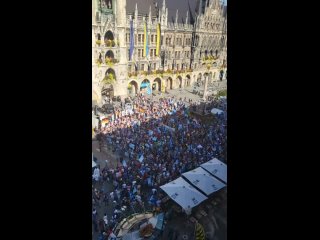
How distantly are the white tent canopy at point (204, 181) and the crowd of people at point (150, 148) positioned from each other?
249 mm

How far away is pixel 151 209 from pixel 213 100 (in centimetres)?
442

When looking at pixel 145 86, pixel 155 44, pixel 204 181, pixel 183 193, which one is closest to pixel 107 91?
pixel 145 86

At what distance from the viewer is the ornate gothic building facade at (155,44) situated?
927cm

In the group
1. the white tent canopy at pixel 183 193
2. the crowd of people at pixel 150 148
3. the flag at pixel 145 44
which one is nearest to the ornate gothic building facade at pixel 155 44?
the flag at pixel 145 44

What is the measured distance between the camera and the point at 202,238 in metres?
11.0

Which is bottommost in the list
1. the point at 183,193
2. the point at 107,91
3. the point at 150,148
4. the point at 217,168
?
the point at 183,193

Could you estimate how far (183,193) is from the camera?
10844 mm

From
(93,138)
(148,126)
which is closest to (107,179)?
(93,138)

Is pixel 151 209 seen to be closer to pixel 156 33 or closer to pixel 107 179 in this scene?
pixel 107 179

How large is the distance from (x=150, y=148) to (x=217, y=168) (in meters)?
2.81

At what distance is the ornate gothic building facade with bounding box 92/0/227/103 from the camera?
9273 millimetres

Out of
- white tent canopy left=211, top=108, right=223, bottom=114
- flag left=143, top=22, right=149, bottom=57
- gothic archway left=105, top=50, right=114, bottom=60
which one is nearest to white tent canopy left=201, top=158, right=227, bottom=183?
white tent canopy left=211, top=108, right=223, bottom=114

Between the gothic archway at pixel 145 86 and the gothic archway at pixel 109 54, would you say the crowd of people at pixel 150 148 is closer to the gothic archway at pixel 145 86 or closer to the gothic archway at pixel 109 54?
the gothic archway at pixel 145 86

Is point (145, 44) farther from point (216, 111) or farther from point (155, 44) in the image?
point (216, 111)
